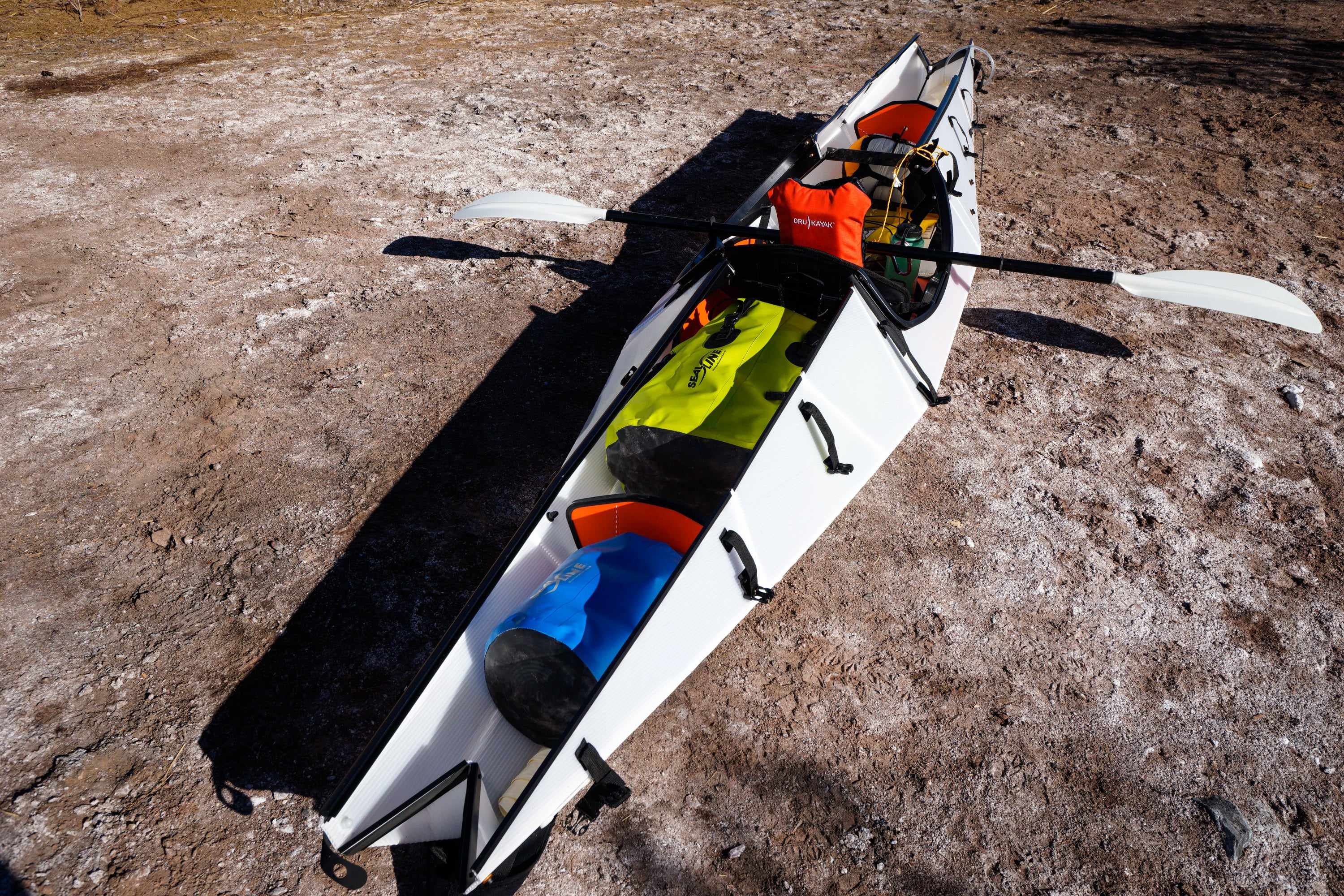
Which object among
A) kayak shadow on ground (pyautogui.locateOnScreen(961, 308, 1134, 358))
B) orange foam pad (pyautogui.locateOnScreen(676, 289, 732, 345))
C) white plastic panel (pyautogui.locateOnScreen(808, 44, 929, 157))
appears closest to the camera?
orange foam pad (pyautogui.locateOnScreen(676, 289, 732, 345))

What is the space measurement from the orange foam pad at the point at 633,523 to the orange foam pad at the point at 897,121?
4.46 m

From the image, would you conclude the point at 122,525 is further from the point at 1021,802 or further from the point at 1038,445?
the point at 1038,445

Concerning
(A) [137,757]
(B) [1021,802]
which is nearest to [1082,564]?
(B) [1021,802]

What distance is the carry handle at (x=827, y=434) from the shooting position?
306 centimetres

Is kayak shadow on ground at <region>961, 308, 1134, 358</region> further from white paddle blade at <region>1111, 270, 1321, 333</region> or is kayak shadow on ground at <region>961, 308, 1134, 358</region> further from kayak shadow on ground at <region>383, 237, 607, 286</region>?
kayak shadow on ground at <region>383, 237, 607, 286</region>

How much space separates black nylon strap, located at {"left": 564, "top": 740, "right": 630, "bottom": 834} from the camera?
2.23 metres

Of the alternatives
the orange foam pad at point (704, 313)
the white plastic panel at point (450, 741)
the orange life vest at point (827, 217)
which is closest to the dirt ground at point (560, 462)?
the white plastic panel at point (450, 741)

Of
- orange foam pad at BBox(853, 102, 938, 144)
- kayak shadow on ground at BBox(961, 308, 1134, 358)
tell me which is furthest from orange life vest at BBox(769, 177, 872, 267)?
orange foam pad at BBox(853, 102, 938, 144)

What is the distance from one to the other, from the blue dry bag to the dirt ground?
564 millimetres

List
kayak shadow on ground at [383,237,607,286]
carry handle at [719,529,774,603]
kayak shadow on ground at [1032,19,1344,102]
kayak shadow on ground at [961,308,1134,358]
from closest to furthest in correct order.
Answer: carry handle at [719,529,774,603] → kayak shadow on ground at [961,308,1134,358] → kayak shadow on ground at [383,237,607,286] → kayak shadow on ground at [1032,19,1344,102]

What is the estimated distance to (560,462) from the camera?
13.0ft

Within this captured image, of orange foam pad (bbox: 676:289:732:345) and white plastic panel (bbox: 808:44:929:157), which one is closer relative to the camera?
orange foam pad (bbox: 676:289:732:345)

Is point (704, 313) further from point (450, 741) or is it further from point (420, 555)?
point (450, 741)

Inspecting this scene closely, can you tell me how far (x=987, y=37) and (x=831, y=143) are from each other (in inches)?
181
